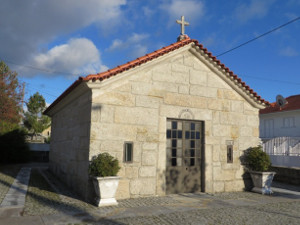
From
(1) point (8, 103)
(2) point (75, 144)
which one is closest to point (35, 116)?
(1) point (8, 103)

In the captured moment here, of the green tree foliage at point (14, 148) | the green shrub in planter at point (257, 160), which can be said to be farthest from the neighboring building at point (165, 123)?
the green tree foliage at point (14, 148)

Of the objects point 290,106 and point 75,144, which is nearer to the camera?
point 75,144

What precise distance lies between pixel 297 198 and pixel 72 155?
7.58 metres

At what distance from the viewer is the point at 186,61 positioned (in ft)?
28.9

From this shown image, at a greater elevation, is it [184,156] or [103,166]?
[184,156]

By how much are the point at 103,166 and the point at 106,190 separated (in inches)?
23.8

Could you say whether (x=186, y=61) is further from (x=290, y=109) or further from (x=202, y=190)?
(x=290, y=109)

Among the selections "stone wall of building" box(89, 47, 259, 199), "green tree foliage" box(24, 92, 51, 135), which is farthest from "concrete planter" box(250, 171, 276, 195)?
"green tree foliage" box(24, 92, 51, 135)

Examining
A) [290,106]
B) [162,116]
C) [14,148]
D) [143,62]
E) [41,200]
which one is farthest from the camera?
[290,106]

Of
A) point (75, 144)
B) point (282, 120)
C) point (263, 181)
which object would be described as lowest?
point (263, 181)

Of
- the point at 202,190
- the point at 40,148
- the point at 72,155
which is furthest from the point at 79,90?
the point at 40,148

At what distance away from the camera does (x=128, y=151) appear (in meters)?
7.45

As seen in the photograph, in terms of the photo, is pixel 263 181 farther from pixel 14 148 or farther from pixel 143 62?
pixel 14 148

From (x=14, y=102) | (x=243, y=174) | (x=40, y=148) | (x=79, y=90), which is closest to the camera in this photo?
(x=79, y=90)
